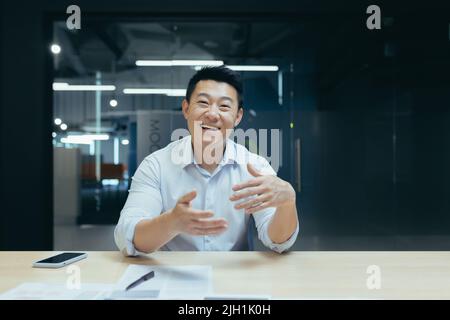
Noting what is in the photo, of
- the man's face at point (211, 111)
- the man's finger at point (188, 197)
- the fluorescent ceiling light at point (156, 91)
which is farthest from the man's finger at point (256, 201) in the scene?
the fluorescent ceiling light at point (156, 91)

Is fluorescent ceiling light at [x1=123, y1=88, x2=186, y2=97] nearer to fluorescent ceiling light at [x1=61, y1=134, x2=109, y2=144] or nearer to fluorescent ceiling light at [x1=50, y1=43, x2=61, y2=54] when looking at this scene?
fluorescent ceiling light at [x1=61, y1=134, x2=109, y2=144]

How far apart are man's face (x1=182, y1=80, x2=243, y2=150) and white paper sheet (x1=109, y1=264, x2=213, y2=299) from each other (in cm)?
68

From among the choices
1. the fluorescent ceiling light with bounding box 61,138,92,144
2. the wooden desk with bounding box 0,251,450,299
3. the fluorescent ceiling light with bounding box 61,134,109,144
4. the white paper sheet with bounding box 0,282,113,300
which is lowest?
the wooden desk with bounding box 0,251,450,299

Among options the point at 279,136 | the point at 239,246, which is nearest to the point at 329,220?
the point at 279,136

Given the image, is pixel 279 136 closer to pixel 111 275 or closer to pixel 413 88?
pixel 413 88

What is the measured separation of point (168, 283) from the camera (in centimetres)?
96

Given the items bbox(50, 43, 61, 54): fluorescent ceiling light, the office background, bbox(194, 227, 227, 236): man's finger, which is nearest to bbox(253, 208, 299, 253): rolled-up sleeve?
bbox(194, 227, 227, 236): man's finger

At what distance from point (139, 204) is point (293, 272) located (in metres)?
0.65

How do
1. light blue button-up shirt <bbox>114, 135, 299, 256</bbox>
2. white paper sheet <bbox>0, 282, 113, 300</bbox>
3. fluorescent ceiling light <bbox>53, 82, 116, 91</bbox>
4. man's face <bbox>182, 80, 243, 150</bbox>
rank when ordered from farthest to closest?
fluorescent ceiling light <bbox>53, 82, 116, 91</bbox>
man's face <bbox>182, 80, 243, 150</bbox>
light blue button-up shirt <bbox>114, 135, 299, 256</bbox>
white paper sheet <bbox>0, 282, 113, 300</bbox>

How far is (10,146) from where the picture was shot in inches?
114

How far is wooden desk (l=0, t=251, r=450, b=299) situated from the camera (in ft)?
2.97

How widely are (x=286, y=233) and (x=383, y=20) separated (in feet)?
9.37

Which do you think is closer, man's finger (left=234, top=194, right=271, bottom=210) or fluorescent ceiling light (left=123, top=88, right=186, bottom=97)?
man's finger (left=234, top=194, right=271, bottom=210)

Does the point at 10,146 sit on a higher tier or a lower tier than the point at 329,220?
higher
